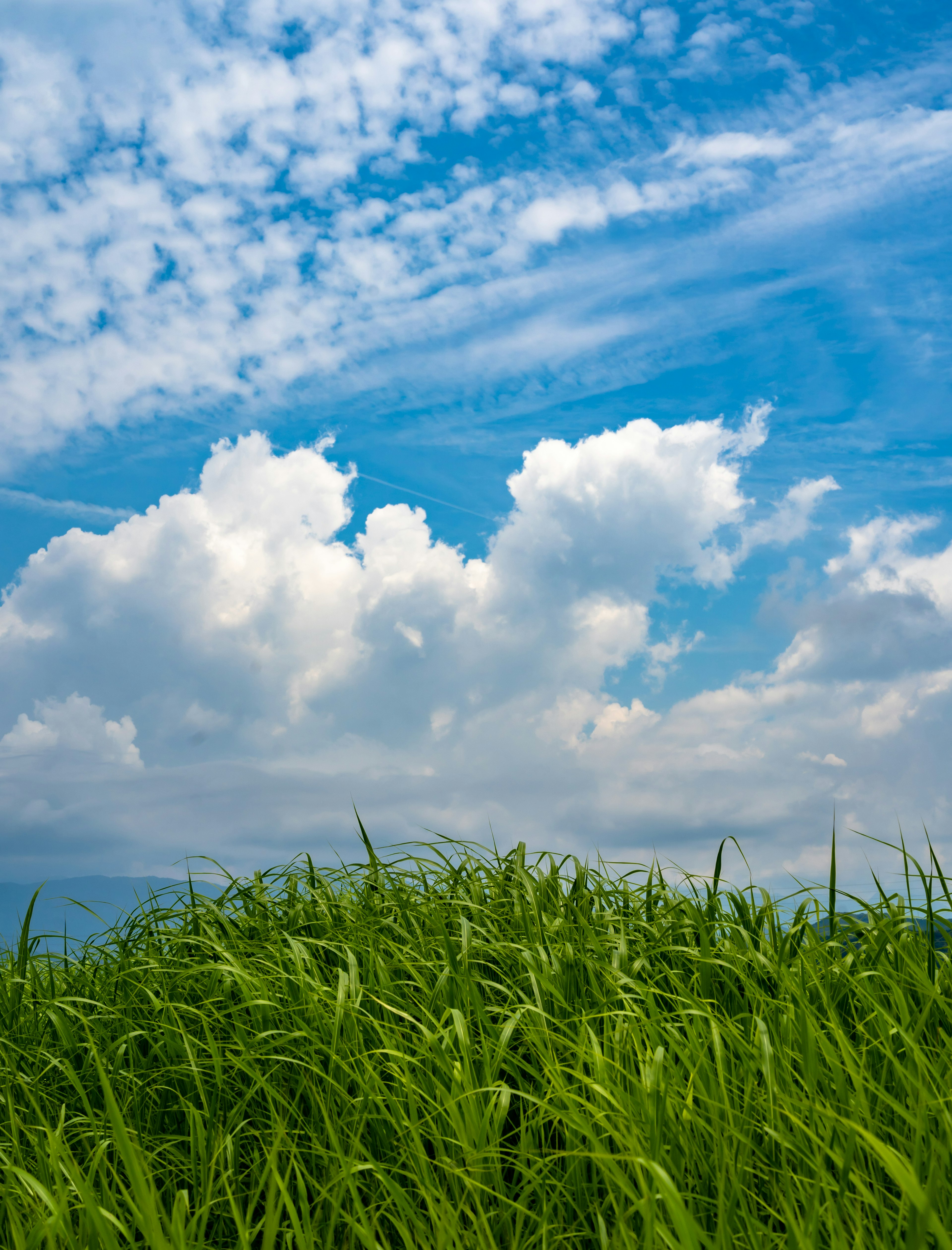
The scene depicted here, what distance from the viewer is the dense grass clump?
2635mm

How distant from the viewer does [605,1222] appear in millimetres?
2758

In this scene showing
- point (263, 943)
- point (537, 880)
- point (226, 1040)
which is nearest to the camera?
point (226, 1040)

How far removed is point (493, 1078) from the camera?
3158mm

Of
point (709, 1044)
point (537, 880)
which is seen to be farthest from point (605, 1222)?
point (537, 880)

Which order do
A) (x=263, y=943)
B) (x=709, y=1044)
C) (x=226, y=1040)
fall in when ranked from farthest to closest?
(x=263, y=943)
(x=226, y=1040)
(x=709, y=1044)

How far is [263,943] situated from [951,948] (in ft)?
11.2

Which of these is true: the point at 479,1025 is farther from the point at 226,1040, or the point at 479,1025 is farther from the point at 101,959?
the point at 101,959

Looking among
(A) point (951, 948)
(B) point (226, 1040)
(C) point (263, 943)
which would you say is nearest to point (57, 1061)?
(B) point (226, 1040)

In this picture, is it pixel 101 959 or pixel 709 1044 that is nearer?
pixel 709 1044

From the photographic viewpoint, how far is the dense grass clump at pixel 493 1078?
2.63m

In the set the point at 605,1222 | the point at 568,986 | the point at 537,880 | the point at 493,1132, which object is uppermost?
the point at 537,880

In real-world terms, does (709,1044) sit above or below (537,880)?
below

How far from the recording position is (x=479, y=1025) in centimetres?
368

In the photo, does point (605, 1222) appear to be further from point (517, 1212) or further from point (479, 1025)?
point (479, 1025)
